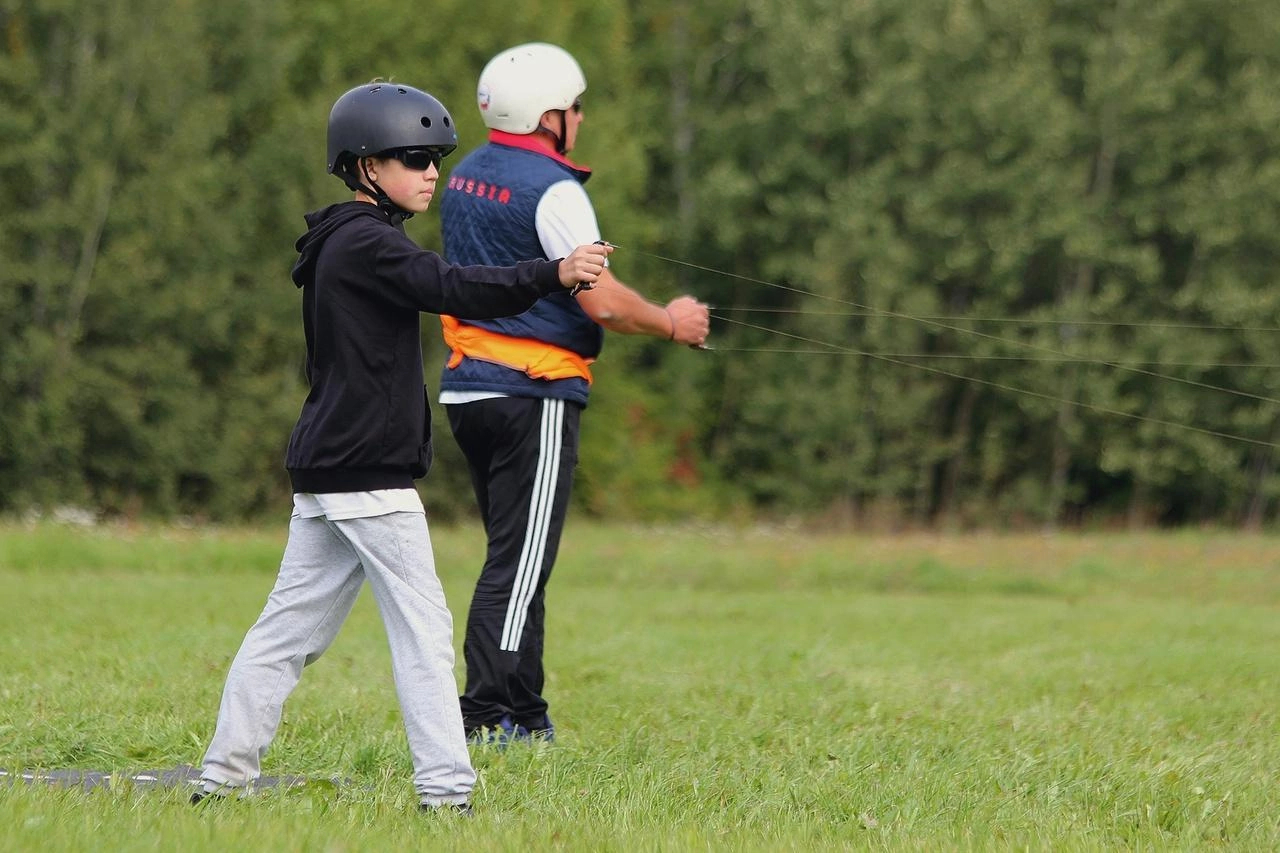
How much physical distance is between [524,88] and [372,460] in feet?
7.23

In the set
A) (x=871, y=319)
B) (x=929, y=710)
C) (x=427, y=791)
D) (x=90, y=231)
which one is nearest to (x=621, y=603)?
(x=929, y=710)

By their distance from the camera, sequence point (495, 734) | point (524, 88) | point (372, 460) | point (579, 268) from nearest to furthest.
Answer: point (579, 268) → point (372, 460) → point (495, 734) → point (524, 88)

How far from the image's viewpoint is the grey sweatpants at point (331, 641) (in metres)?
4.64

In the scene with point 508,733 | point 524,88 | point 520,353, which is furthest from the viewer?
point 524,88

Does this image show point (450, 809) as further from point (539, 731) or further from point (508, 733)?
point (539, 731)

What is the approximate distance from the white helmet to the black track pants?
1.11m

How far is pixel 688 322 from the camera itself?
5988 mm

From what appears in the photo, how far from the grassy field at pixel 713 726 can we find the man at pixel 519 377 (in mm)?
473

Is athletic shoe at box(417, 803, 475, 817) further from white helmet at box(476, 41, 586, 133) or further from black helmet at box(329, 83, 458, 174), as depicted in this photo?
white helmet at box(476, 41, 586, 133)

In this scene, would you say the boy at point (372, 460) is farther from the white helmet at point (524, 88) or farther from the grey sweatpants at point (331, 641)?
the white helmet at point (524, 88)

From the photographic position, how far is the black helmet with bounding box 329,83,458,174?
4.75 meters

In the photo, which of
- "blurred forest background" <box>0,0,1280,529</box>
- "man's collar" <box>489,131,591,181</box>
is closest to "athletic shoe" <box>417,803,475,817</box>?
"man's collar" <box>489,131,591,181</box>

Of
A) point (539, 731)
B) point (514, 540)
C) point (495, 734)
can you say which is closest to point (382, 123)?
point (514, 540)

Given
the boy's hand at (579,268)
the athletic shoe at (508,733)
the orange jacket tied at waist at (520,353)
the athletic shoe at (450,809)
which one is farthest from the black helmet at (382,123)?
the athletic shoe at (508,733)
